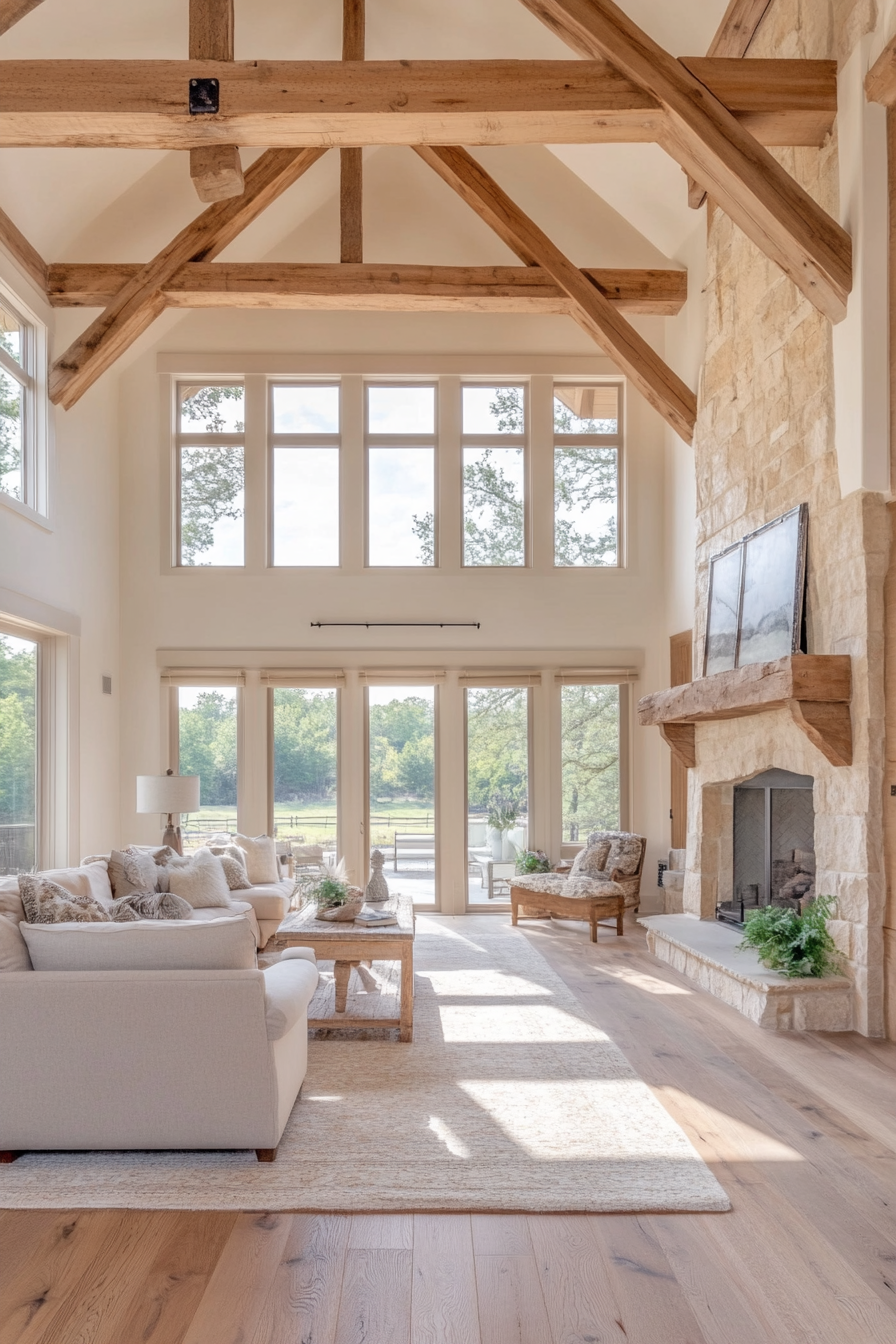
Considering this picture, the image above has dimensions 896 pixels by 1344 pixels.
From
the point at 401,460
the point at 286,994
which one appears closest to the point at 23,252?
the point at 401,460

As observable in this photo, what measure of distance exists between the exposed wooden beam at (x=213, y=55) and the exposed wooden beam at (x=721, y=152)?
5.15 feet

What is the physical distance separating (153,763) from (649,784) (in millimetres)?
4672

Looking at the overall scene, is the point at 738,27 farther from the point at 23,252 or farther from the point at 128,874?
the point at 128,874

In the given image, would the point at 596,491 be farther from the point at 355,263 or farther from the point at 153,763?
the point at 153,763

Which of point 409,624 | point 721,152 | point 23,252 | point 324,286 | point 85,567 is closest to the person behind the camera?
point 721,152

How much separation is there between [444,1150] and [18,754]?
5.09 meters

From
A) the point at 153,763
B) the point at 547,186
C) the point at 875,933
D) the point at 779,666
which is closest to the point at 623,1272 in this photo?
the point at 875,933

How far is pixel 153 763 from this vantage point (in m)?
9.44

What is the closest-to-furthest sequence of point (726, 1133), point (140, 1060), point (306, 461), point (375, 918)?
1. point (140, 1060)
2. point (726, 1133)
3. point (375, 918)
4. point (306, 461)

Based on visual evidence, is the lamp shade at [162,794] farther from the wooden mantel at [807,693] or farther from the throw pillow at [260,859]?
the wooden mantel at [807,693]

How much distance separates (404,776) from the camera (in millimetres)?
9648

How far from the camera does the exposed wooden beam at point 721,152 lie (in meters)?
4.91

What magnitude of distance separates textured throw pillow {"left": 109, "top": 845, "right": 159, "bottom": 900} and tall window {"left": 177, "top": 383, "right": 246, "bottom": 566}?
3930mm

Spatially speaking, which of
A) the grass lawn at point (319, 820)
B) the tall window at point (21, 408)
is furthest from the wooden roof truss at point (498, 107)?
the grass lawn at point (319, 820)
